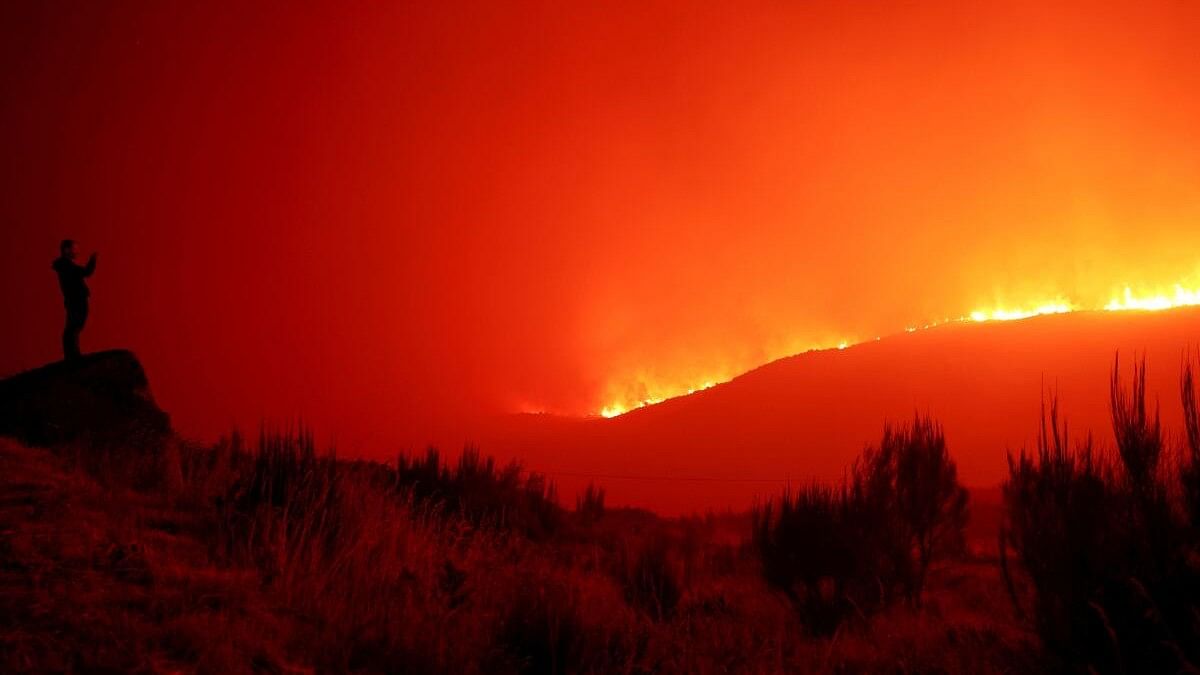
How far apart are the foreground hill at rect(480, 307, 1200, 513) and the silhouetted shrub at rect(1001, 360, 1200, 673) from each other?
1244 inches

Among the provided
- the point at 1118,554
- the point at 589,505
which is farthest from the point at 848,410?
the point at 1118,554

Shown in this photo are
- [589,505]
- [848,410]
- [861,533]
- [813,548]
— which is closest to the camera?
[813,548]

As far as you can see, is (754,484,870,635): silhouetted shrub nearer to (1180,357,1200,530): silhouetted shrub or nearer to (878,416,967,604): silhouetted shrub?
(878,416,967,604): silhouetted shrub

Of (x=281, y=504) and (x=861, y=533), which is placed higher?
(x=281, y=504)

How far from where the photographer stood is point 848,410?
48.0 m

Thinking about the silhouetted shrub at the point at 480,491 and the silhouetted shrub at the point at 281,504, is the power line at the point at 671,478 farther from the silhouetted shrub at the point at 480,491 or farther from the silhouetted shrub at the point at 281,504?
the silhouetted shrub at the point at 281,504

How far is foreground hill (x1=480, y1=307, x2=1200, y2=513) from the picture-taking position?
38625 mm

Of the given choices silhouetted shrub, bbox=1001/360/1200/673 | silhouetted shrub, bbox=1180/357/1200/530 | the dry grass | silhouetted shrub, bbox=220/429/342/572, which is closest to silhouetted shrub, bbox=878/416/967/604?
the dry grass

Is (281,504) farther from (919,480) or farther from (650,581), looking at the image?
(919,480)

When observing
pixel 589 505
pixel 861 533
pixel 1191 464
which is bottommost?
pixel 589 505

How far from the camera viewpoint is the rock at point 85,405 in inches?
370

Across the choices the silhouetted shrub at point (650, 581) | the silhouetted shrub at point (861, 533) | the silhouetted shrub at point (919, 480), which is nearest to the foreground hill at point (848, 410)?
the silhouetted shrub at point (919, 480)

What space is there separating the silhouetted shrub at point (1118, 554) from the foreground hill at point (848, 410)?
31.6 m

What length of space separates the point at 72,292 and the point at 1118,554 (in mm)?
13871
